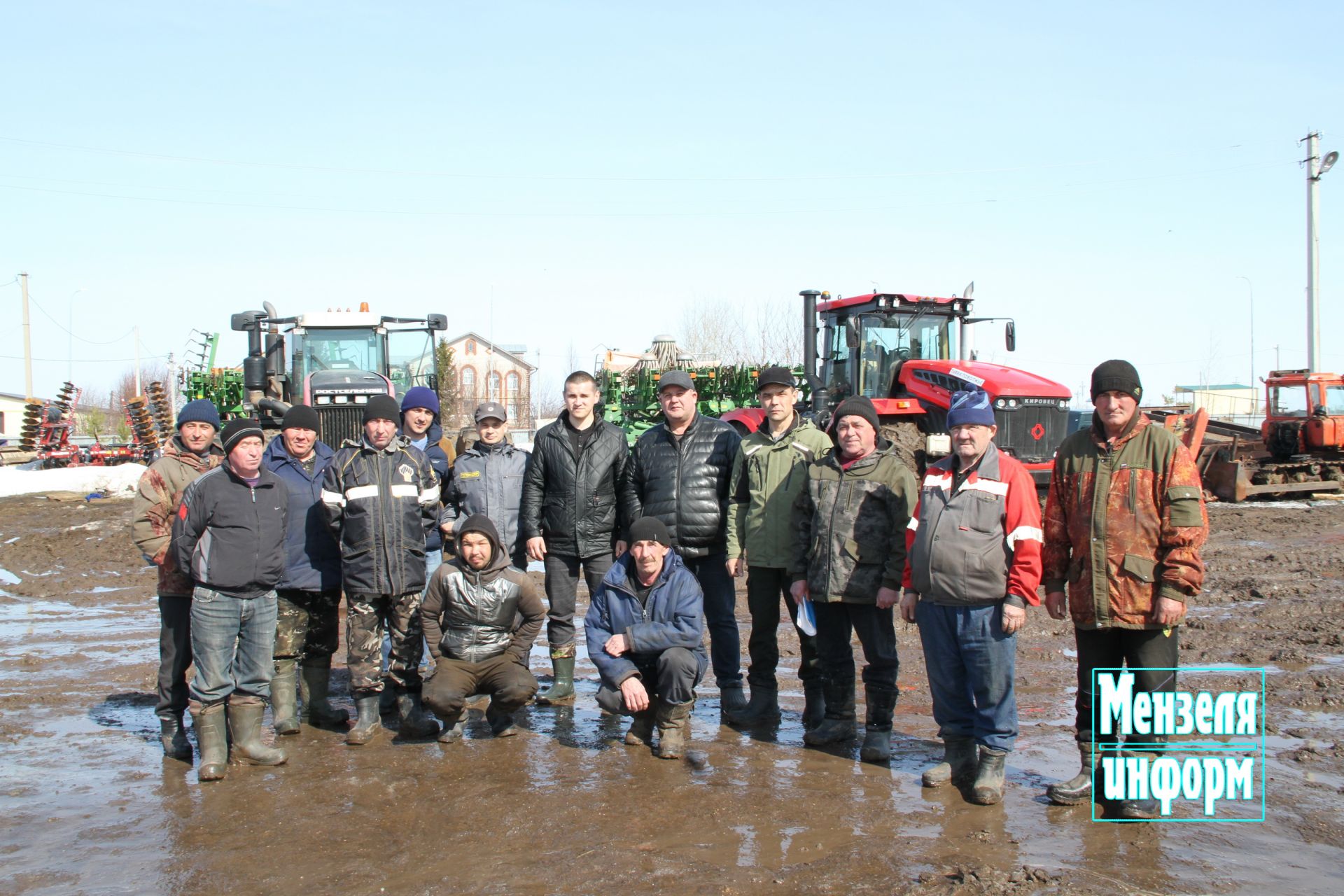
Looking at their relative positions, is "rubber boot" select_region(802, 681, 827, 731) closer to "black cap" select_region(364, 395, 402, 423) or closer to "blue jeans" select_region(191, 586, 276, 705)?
"black cap" select_region(364, 395, 402, 423)

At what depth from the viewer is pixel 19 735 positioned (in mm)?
5672

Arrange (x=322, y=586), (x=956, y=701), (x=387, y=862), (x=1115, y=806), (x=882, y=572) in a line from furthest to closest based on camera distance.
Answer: (x=322, y=586) → (x=882, y=572) → (x=956, y=701) → (x=1115, y=806) → (x=387, y=862)

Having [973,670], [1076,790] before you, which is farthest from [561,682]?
[1076,790]

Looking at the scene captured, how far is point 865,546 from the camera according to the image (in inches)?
198

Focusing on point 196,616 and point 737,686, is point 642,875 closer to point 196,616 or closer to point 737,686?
point 737,686

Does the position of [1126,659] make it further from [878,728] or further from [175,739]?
[175,739]

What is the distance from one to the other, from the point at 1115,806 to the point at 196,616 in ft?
13.9

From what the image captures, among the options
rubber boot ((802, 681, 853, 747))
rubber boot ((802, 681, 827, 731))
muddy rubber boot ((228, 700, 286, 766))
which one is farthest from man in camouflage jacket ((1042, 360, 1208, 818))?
muddy rubber boot ((228, 700, 286, 766))

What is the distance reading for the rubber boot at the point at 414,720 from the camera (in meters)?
5.53

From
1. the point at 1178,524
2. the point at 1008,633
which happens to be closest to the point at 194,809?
the point at 1008,633

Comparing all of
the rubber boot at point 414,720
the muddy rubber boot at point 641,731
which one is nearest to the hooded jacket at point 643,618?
the muddy rubber boot at point 641,731

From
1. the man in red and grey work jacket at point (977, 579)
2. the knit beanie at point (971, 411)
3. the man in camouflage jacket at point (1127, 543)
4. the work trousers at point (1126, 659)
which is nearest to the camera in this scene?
the man in camouflage jacket at point (1127, 543)

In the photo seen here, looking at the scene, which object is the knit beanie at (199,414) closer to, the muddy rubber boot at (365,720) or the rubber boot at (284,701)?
the rubber boot at (284,701)

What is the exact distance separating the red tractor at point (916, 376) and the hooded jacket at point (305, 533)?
857 centimetres
